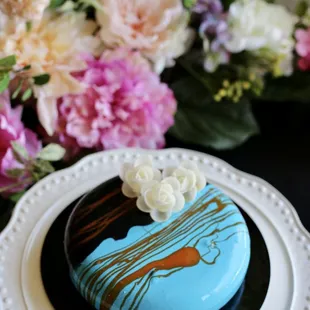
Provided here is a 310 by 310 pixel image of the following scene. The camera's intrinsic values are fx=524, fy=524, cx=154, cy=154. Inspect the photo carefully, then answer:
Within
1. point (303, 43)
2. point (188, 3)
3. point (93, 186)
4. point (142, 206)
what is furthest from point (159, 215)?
point (303, 43)

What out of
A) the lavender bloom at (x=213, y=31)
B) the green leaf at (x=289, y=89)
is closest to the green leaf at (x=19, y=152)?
the lavender bloom at (x=213, y=31)

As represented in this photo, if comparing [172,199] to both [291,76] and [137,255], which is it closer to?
[137,255]

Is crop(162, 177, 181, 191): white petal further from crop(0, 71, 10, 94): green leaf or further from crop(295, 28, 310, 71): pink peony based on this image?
crop(295, 28, 310, 71): pink peony

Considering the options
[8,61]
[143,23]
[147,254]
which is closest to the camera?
[147,254]

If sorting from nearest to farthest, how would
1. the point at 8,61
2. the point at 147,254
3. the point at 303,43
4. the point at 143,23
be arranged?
1. the point at 147,254
2. the point at 8,61
3. the point at 143,23
4. the point at 303,43

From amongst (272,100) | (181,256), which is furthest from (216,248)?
(272,100)

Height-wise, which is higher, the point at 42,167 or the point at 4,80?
the point at 4,80

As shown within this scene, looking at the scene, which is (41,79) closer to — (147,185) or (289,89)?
(147,185)
